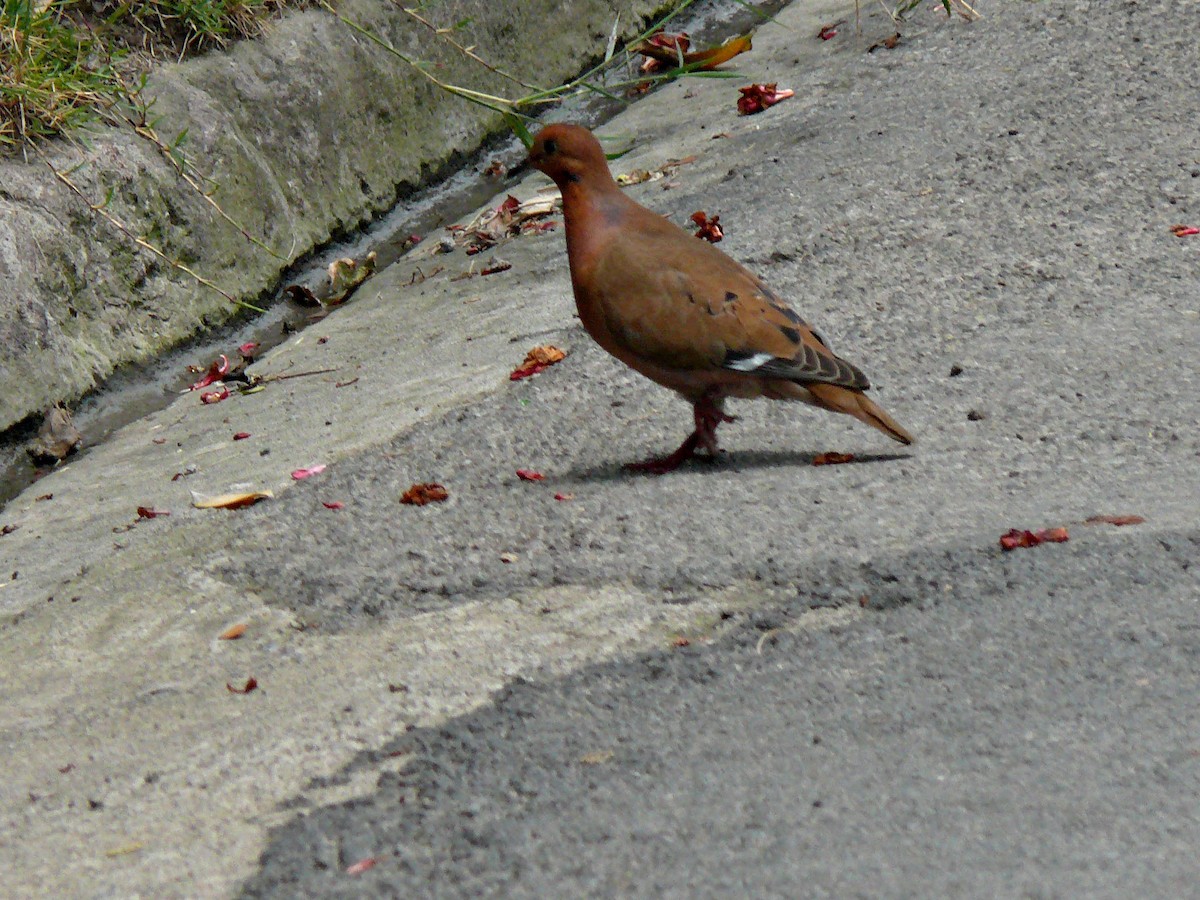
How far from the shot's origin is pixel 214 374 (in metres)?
6.11

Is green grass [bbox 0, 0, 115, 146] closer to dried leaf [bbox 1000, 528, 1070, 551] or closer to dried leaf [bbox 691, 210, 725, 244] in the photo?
dried leaf [bbox 691, 210, 725, 244]

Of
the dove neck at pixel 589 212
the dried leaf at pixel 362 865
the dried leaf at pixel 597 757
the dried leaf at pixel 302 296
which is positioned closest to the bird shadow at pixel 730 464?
the dove neck at pixel 589 212

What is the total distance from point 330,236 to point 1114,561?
5.03 meters

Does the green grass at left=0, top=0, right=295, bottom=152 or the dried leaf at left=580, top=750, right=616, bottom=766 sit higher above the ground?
the green grass at left=0, top=0, right=295, bottom=152

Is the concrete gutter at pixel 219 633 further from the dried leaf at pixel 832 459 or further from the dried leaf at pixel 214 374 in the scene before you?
the dried leaf at pixel 832 459

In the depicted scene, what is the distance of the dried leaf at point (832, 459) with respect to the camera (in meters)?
3.99

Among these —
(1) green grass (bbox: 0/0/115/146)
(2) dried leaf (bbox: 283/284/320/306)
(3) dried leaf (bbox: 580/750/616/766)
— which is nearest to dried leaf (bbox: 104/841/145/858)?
(3) dried leaf (bbox: 580/750/616/766)

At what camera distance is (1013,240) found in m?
5.23

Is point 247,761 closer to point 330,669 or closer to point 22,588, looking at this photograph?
point 330,669

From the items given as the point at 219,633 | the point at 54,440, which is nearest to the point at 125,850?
the point at 219,633

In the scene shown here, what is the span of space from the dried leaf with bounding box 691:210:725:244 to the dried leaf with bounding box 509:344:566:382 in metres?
1.02


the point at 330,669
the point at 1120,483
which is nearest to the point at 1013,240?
the point at 1120,483

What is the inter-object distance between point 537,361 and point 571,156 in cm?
81

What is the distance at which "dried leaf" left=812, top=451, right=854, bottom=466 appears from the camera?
157 inches
